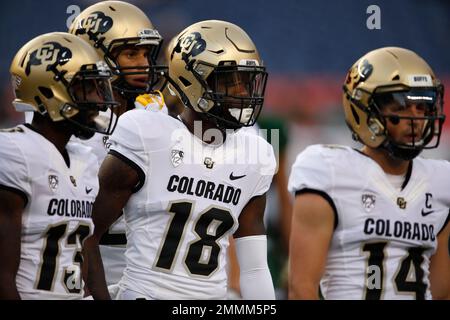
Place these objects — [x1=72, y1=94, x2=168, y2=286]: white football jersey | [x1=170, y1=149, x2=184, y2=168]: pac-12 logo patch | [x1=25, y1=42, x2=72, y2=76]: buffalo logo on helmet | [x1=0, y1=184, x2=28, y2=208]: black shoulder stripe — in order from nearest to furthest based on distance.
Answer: [x1=0, y1=184, x2=28, y2=208]: black shoulder stripe
[x1=25, y1=42, x2=72, y2=76]: buffalo logo on helmet
[x1=170, y1=149, x2=184, y2=168]: pac-12 logo patch
[x1=72, y1=94, x2=168, y2=286]: white football jersey

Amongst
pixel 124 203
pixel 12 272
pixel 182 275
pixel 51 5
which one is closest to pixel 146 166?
pixel 124 203

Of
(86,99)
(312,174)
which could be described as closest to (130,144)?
(86,99)

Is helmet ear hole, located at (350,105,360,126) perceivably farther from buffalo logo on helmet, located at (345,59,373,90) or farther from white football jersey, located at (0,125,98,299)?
white football jersey, located at (0,125,98,299)

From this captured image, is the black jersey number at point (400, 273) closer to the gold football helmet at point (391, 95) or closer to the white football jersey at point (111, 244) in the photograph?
the gold football helmet at point (391, 95)

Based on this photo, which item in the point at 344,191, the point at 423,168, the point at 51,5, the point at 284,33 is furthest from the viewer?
the point at 284,33

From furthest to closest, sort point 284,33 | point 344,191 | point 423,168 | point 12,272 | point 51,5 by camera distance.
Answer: point 284,33 < point 51,5 < point 423,168 < point 344,191 < point 12,272

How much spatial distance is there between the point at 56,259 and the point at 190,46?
3.38 ft

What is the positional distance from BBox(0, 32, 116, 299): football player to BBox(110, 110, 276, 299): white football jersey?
0.16 metres

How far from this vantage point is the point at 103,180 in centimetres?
382

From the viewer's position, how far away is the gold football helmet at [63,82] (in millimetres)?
3680

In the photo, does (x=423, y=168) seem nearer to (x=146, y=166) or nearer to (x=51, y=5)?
(x=146, y=166)

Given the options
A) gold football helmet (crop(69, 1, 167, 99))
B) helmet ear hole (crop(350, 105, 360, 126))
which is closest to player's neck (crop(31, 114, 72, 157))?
gold football helmet (crop(69, 1, 167, 99))

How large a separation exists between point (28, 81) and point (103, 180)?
44cm

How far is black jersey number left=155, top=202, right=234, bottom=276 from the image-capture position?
376 cm
